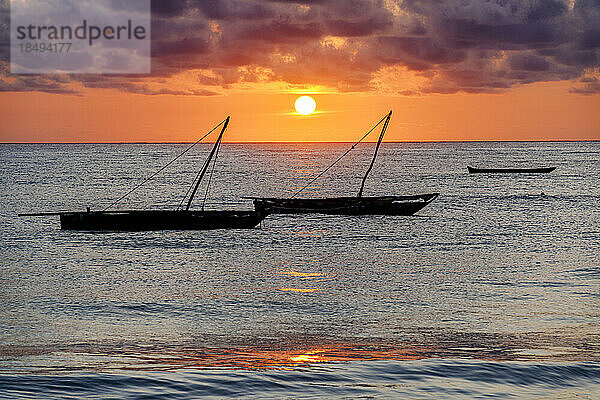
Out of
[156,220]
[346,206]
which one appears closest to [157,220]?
[156,220]

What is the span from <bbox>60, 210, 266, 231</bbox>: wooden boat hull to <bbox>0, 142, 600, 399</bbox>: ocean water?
3.12 ft

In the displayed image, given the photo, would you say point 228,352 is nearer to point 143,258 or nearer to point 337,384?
point 337,384

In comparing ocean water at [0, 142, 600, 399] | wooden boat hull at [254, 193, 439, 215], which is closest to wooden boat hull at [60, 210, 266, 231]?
ocean water at [0, 142, 600, 399]

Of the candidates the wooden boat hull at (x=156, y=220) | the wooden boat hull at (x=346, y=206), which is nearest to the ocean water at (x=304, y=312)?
the wooden boat hull at (x=156, y=220)

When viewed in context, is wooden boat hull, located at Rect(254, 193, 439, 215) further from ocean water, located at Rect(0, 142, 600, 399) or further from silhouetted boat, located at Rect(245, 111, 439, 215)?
ocean water, located at Rect(0, 142, 600, 399)

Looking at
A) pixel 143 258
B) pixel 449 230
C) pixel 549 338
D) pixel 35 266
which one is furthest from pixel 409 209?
pixel 549 338

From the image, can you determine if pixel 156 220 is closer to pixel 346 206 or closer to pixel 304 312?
pixel 346 206

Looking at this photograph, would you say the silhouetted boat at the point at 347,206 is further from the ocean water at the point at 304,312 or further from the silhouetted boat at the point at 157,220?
the silhouetted boat at the point at 157,220

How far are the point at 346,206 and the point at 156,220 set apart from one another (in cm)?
1789

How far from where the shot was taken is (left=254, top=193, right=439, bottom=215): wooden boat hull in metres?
58.9

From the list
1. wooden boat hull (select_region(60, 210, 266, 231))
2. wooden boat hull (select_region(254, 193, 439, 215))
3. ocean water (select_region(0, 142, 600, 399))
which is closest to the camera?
ocean water (select_region(0, 142, 600, 399))

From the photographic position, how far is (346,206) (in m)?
61.0

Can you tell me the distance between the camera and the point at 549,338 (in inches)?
821

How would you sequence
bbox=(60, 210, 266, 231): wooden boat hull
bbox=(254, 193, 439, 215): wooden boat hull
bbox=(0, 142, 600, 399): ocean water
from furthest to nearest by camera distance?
1. bbox=(254, 193, 439, 215): wooden boat hull
2. bbox=(60, 210, 266, 231): wooden boat hull
3. bbox=(0, 142, 600, 399): ocean water
